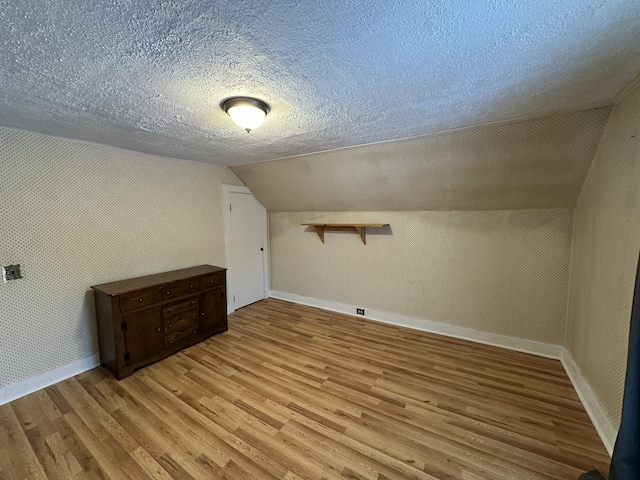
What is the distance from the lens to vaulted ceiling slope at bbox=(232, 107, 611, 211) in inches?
82.7

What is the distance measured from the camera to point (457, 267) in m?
3.14

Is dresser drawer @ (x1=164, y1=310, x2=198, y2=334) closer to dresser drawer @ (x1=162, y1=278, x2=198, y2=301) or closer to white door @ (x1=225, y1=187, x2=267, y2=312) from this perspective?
dresser drawer @ (x1=162, y1=278, x2=198, y2=301)

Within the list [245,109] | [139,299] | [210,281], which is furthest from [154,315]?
[245,109]

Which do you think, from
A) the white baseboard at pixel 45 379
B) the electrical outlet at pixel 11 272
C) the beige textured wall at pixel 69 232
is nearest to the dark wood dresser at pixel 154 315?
the white baseboard at pixel 45 379

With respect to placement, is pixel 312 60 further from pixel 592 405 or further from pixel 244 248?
pixel 244 248

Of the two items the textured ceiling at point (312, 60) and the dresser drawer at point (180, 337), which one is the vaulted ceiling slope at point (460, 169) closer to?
the textured ceiling at point (312, 60)

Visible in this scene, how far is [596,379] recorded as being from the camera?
1907mm

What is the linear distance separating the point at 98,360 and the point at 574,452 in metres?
4.05

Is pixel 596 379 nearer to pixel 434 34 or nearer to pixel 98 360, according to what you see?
pixel 434 34

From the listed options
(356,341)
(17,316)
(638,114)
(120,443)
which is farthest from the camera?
(356,341)

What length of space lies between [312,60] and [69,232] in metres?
2.77

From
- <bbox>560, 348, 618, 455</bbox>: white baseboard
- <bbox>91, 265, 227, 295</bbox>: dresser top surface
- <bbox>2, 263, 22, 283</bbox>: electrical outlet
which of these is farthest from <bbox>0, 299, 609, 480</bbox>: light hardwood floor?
<bbox>2, 263, 22, 283</bbox>: electrical outlet

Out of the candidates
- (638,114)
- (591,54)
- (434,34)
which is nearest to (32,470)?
(434,34)

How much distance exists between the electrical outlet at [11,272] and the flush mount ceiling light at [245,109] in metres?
2.28
